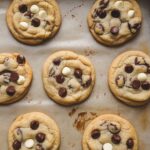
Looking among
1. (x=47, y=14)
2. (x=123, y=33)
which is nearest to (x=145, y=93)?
(x=123, y=33)

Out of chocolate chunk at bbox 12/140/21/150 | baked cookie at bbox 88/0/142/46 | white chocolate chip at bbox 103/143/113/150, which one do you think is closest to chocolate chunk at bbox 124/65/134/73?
baked cookie at bbox 88/0/142/46

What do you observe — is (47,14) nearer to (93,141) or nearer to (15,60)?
(15,60)

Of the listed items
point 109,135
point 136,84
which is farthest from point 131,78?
point 109,135

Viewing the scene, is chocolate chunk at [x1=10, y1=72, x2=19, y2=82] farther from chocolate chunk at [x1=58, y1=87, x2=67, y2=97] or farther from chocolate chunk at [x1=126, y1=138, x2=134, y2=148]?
chocolate chunk at [x1=126, y1=138, x2=134, y2=148]

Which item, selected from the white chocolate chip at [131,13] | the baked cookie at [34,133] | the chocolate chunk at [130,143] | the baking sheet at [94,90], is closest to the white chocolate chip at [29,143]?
the baked cookie at [34,133]

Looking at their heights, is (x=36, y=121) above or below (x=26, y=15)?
below

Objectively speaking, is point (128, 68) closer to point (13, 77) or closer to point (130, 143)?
point (130, 143)
